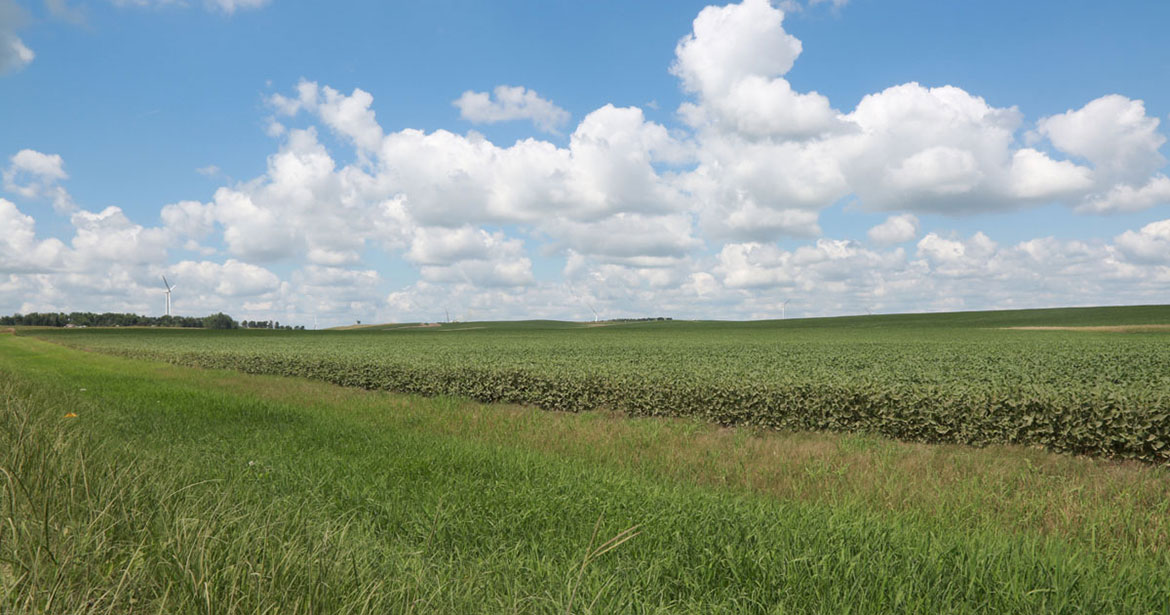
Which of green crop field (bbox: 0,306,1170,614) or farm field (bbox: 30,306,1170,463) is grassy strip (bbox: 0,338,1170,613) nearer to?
green crop field (bbox: 0,306,1170,614)

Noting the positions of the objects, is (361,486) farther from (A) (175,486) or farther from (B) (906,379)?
(B) (906,379)

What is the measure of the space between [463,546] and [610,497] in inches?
69.3

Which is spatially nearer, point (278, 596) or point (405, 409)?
point (278, 596)

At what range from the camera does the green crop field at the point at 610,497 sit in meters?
3.28

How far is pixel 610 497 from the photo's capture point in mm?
6492

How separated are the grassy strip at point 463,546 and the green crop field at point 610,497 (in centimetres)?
3

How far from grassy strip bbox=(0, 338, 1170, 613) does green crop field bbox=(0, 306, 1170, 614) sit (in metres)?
0.03

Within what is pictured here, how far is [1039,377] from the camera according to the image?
1435cm

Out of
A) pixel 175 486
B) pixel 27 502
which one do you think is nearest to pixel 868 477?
pixel 175 486

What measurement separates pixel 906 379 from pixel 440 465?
1080cm

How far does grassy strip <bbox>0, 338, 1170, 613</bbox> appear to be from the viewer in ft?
9.75

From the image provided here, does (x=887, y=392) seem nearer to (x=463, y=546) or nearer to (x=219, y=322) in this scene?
(x=463, y=546)

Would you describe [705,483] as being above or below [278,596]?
below

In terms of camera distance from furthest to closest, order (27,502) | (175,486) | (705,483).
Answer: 1. (705,483)
2. (175,486)
3. (27,502)
